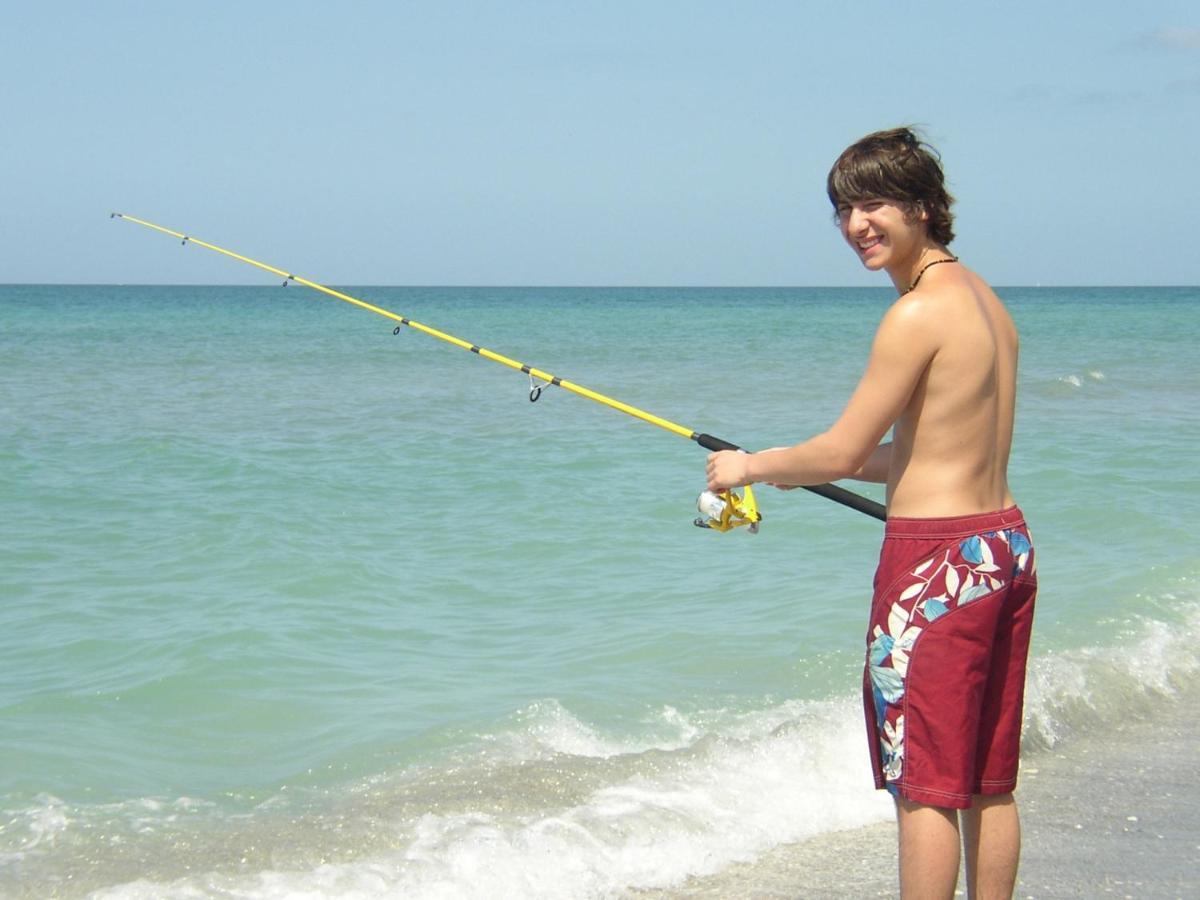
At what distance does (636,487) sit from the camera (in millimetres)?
8758

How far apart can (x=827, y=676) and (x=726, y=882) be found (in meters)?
1.78

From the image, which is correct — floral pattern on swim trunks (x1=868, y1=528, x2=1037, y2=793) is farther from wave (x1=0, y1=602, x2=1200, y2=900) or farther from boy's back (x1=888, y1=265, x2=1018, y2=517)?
wave (x1=0, y1=602, x2=1200, y2=900)

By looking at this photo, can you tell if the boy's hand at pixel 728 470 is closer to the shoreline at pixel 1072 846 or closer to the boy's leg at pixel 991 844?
the boy's leg at pixel 991 844

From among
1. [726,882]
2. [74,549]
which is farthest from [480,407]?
[726,882]

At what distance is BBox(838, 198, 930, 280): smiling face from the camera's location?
7.75 ft

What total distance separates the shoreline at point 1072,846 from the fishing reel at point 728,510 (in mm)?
921

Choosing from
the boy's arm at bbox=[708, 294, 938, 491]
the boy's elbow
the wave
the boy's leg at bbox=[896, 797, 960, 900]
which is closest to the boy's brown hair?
the boy's arm at bbox=[708, 294, 938, 491]

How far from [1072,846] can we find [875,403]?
1724mm

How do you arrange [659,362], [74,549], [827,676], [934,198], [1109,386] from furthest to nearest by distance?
[659,362]
[1109,386]
[74,549]
[827,676]
[934,198]

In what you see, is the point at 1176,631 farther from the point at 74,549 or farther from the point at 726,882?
the point at 74,549

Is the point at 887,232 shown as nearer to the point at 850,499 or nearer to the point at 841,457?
the point at 841,457

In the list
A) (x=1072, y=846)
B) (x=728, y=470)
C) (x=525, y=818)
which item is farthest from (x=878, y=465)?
(x=525, y=818)

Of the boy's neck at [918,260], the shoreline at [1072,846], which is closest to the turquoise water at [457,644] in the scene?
the shoreline at [1072,846]

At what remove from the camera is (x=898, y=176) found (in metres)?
2.34
